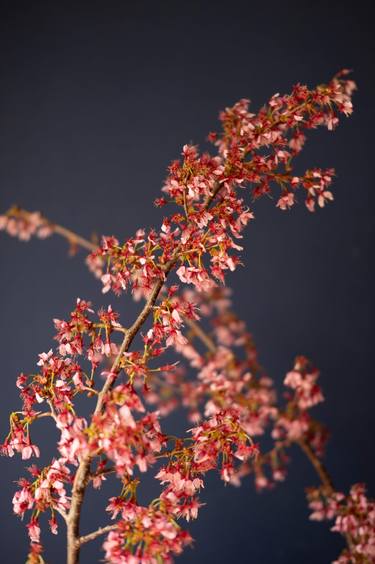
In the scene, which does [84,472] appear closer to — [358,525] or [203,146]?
[358,525]

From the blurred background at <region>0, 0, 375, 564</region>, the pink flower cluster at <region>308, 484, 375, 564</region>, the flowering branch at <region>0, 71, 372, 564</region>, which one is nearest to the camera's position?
the flowering branch at <region>0, 71, 372, 564</region>

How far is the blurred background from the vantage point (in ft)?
4.95

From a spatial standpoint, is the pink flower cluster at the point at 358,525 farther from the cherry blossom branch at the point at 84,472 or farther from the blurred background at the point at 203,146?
the cherry blossom branch at the point at 84,472

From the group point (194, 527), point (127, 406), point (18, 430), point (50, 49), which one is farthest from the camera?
point (194, 527)

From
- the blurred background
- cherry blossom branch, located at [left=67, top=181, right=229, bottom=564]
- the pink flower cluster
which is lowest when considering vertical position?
the pink flower cluster

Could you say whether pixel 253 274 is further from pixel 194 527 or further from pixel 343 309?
pixel 194 527

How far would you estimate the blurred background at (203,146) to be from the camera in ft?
4.95

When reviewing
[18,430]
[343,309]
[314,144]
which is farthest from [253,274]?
[18,430]

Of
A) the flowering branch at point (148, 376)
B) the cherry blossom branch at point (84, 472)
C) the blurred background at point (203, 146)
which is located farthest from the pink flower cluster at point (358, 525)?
the cherry blossom branch at point (84, 472)

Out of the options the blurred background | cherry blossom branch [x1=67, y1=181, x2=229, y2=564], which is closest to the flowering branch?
cherry blossom branch [x1=67, y1=181, x2=229, y2=564]

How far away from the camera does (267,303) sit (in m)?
1.73

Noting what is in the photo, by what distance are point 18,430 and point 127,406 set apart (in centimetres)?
20

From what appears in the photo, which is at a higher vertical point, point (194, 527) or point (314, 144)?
point (314, 144)

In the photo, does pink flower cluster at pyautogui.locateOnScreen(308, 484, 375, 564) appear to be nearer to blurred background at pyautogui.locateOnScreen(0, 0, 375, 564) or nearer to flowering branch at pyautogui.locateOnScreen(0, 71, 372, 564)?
blurred background at pyautogui.locateOnScreen(0, 0, 375, 564)
